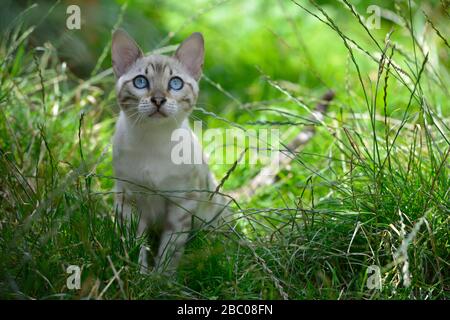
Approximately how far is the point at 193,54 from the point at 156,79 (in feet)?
0.82

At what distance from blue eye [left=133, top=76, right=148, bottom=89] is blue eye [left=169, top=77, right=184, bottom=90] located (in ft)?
0.32

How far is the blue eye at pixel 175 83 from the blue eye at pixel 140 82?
0.32 ft

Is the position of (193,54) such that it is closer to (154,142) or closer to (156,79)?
(156,79)

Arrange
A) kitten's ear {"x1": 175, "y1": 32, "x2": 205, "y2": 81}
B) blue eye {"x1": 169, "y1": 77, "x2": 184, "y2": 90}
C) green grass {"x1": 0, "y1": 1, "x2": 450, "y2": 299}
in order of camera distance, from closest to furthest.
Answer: green grass {"x1": 0, "y1": 1, "x2": 450, "y2": 299}, blue eye {"x1": 169, "y1": 77, "x2": 184, "y2": 90}, kitten's ear {"x1": 175, "y1": 32, "x2": 205, "y2": 81}

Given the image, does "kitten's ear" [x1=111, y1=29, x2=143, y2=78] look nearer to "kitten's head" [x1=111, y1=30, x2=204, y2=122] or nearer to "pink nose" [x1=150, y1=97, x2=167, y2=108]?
"kitten's head" [x1=111, y1=30, x2=204, y2=122]

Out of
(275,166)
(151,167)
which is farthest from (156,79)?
(275,166)

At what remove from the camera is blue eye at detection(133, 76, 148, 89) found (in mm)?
2578

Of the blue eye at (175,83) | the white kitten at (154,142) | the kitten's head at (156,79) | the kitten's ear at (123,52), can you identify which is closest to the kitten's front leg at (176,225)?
the white kitten at (154,142)

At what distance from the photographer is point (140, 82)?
258 cm

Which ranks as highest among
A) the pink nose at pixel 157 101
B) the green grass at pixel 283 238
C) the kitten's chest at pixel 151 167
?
the pink nose at pixel 157 101

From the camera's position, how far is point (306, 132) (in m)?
3.63

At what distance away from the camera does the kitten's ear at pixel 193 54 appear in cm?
271

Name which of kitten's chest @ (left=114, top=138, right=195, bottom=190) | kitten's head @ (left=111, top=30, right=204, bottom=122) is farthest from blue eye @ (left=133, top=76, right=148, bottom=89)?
kitten's chest @ (left=114, top=138, right=195, bottom=190)

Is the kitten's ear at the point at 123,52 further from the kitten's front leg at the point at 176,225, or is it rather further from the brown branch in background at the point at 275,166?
the brown branch in background at the point at 275,166
